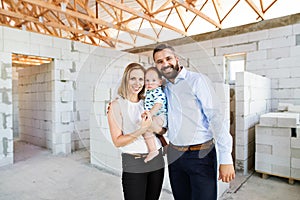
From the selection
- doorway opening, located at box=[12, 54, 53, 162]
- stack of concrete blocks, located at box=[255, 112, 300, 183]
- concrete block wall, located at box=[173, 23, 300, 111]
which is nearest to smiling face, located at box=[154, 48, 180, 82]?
stack of concrete blocks, located at box=[255, 112, 300, 183]

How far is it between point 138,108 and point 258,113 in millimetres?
3349

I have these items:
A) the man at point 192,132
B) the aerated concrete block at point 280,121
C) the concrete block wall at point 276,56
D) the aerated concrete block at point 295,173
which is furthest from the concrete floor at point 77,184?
the concrete block wall at point 276,56

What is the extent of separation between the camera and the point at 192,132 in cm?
98

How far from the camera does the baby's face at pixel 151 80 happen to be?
591mm

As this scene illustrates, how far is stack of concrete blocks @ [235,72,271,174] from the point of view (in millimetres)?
2859

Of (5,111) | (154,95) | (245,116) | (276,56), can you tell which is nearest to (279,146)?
(245,116)

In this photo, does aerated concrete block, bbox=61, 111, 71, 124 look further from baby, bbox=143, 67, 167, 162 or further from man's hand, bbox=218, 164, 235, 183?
baby, bbox=143, 67, 167, 162

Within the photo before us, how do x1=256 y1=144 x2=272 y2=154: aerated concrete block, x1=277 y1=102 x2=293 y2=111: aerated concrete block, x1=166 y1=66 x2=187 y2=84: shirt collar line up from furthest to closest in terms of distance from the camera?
x1=277 y1=102 x2=293 y2=111: aerated concrete block → x1=256 y1=144 x2=272 y2=154: aerated concrete block → x1=166 y1=66 x2=187 y2=84: shirt collar

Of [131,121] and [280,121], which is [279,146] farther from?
[131,121]

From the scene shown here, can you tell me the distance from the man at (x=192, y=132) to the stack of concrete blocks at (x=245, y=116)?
1991 millimetres

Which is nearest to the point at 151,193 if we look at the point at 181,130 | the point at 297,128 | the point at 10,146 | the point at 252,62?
the point at 181,130

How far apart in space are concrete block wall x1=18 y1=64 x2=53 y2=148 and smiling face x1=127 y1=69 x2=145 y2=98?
3.81 metres

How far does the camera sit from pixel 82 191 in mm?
2301

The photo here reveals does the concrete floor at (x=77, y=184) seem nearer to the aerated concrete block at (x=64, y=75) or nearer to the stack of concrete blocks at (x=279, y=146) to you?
the stack of concrete blocks at (x=279, y=146)
